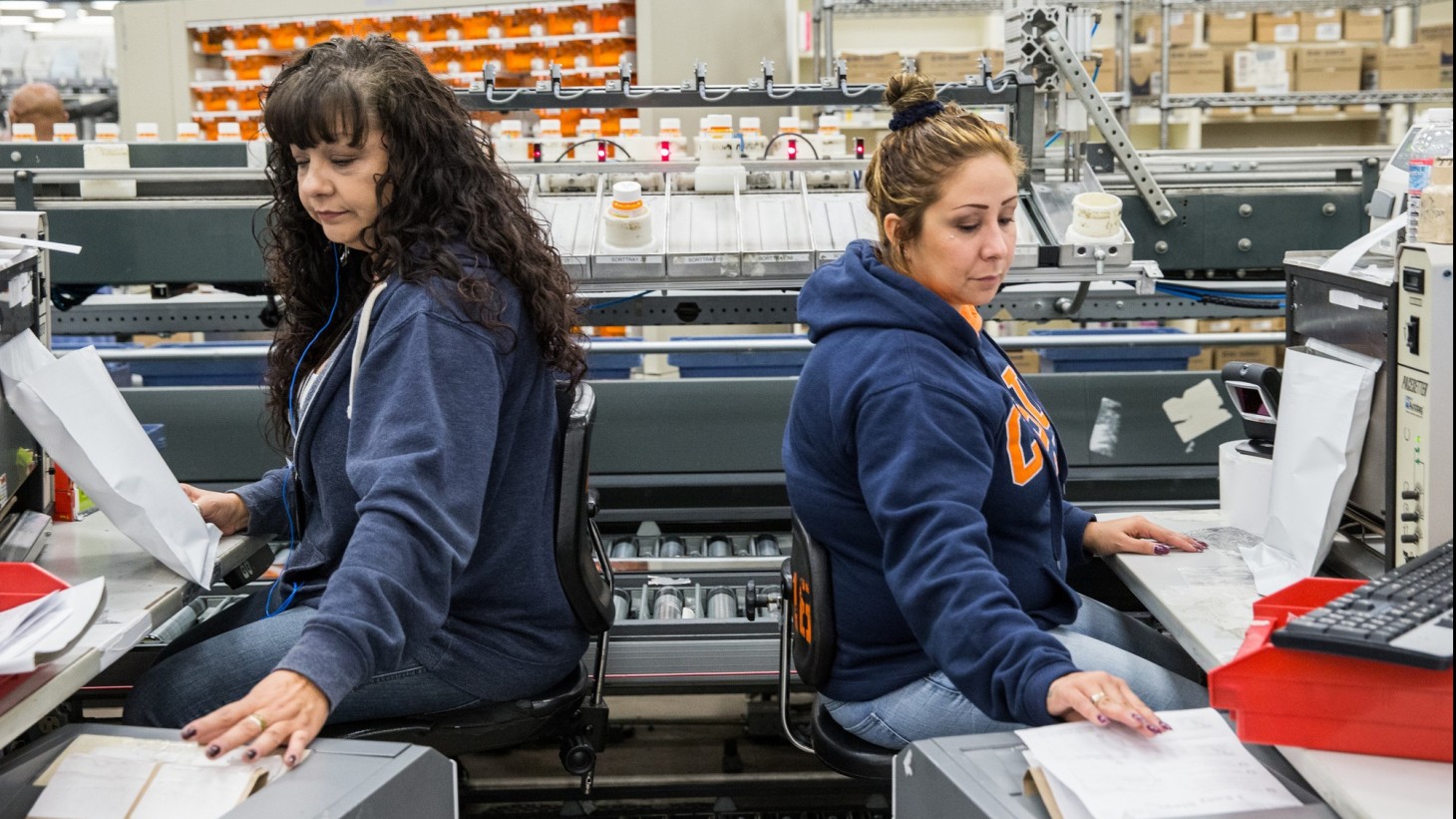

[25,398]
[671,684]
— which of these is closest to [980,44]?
[671,684]

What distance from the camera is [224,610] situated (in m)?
2.01

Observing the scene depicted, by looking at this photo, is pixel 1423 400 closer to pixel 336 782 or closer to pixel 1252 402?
pixel 1252 402

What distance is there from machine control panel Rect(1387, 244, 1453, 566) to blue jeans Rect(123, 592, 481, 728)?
120cm

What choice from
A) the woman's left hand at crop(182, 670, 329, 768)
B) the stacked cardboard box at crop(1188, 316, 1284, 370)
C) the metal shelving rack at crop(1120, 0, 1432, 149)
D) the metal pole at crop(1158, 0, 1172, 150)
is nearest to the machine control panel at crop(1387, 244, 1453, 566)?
the woman's left hand at crop(182, 670, 329, 768)

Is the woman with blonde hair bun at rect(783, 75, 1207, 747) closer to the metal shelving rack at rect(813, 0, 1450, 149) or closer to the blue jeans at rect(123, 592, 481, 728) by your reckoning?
the blue jeans at rect(123, 592, 481, 728)

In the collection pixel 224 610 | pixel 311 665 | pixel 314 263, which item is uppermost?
pixel 314 263

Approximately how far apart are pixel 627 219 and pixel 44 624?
1604 mm

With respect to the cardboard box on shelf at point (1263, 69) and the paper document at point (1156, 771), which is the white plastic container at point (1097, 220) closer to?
the paper document at point (1156, 771)

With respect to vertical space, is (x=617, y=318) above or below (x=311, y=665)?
above

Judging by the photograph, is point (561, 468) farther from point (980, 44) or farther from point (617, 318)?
point (980, 44)

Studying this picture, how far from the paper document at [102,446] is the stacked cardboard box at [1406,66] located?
6248mm

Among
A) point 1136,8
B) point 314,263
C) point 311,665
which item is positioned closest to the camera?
point 311,665

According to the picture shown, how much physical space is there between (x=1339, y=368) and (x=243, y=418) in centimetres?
259

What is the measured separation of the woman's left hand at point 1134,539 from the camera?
184 cm
